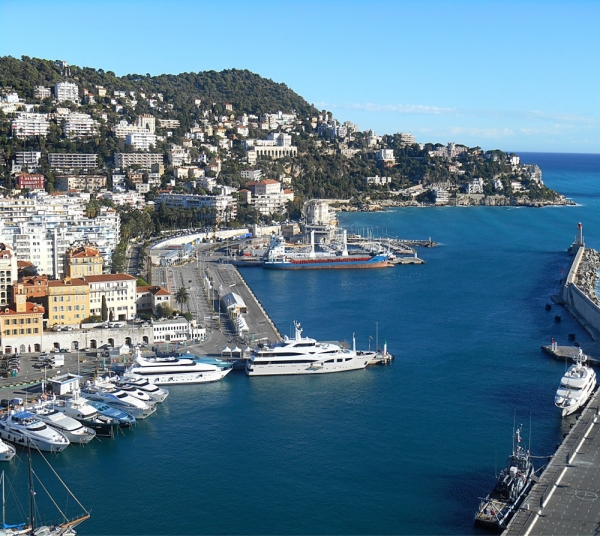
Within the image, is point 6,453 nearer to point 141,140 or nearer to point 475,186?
point 141,140

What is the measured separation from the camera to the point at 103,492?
9422mm

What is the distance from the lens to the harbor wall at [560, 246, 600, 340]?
16.7m

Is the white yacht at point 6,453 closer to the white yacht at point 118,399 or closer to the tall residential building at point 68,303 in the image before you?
the white yacht at point 118,399

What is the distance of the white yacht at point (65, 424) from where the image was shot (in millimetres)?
10727

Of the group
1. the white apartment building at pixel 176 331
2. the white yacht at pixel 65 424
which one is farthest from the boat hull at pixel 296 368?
the white yacht at pixel 65 424

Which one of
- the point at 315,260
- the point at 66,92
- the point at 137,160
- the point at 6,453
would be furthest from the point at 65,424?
the point at 66,92

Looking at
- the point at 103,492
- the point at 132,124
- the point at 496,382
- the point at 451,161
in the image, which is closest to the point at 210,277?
the point at 496,382

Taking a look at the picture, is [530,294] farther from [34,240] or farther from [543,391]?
[34,240]

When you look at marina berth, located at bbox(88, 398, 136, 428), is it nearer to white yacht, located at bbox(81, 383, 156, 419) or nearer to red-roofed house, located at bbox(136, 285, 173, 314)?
white yacht, located at bbox(81, 383, 156, 419)

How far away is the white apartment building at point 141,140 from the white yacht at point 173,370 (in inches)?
1106

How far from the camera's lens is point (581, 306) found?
1827 centimetres

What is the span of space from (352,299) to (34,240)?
7.87 m

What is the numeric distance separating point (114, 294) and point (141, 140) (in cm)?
2556

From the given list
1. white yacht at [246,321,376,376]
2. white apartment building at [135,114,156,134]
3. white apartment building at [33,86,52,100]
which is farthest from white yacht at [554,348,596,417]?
white apartment building at [33,86,52,100]
